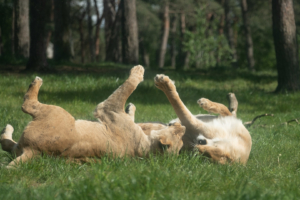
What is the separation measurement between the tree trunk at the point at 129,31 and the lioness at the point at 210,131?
32.6 feet

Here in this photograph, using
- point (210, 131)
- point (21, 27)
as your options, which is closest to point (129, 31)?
point (21, 27)

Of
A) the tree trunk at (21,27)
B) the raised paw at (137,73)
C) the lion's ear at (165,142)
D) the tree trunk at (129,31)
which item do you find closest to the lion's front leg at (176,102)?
the raised paw at (137,73)

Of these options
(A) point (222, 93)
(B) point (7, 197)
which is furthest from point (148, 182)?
(A) point (222, 93)

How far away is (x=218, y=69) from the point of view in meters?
14.0

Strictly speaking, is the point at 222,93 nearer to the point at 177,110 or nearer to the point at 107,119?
the point at 177,110

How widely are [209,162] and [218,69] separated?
1056 centimetres

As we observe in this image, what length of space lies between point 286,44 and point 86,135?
7860 millimetres

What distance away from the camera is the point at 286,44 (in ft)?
32.0

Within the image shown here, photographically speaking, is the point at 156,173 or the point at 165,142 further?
the point at 165,142

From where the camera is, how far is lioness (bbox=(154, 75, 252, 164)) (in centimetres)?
413

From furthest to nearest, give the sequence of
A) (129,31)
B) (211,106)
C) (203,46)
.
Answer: (203,46) < (129,31) < (211,106)

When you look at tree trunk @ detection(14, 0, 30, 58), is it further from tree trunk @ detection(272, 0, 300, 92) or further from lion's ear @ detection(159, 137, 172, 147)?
lion's ear @ detection(159, 137, 172, 147)

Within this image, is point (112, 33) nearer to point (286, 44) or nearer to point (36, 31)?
point (36, 31)

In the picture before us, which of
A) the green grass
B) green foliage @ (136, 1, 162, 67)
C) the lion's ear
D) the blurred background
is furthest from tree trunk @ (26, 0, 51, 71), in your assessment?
green foliage @ (136, 1, 162, 67)
